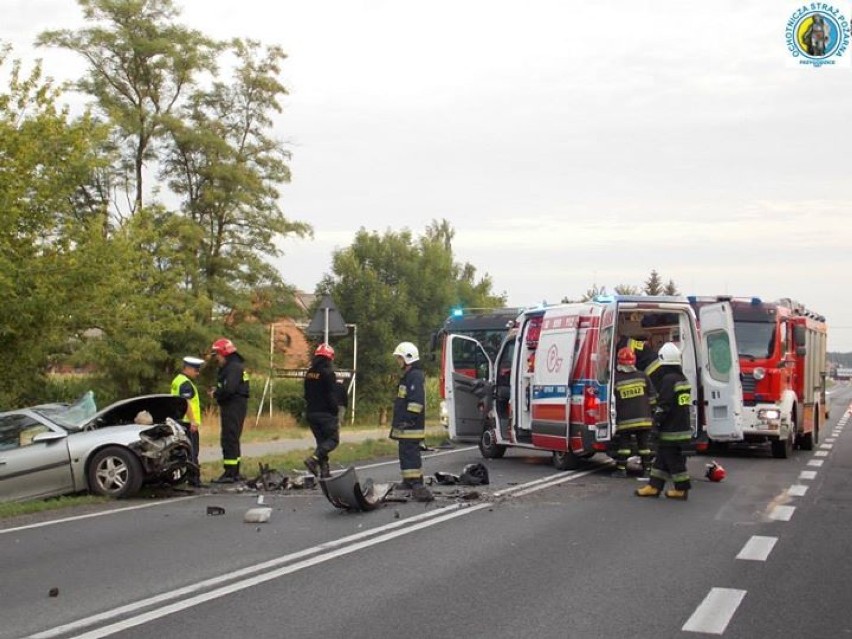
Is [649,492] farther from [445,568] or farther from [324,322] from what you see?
[324,322]

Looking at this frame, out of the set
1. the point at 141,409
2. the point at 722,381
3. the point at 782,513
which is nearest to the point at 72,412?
the point at 141,409

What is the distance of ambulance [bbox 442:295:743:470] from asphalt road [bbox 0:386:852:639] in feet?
7.13

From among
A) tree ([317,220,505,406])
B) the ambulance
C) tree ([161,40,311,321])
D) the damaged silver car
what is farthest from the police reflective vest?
tree ([317,220,505,406])

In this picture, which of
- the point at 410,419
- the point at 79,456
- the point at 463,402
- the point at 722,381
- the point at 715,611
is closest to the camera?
the point at 715,611

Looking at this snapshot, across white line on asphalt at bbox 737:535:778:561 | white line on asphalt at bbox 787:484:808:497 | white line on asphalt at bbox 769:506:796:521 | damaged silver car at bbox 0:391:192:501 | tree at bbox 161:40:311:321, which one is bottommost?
white line on asphalt at bbox 787:484:808:497

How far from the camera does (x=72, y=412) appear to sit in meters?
12.3

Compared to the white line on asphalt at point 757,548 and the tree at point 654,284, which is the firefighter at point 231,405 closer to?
the white line on asphalt at point 757,548

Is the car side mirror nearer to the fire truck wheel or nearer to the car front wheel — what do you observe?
the car front wheel

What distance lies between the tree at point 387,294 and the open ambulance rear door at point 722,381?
2432 cm

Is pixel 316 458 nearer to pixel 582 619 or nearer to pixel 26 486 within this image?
pixel 26 486

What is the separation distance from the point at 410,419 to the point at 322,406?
217cm

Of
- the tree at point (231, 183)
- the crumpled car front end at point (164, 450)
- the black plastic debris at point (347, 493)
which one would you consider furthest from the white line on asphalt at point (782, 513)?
the tree at point (231, 183)

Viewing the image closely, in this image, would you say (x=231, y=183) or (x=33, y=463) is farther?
(x=231, y=183)

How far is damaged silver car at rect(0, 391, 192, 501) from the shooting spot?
455 inches
